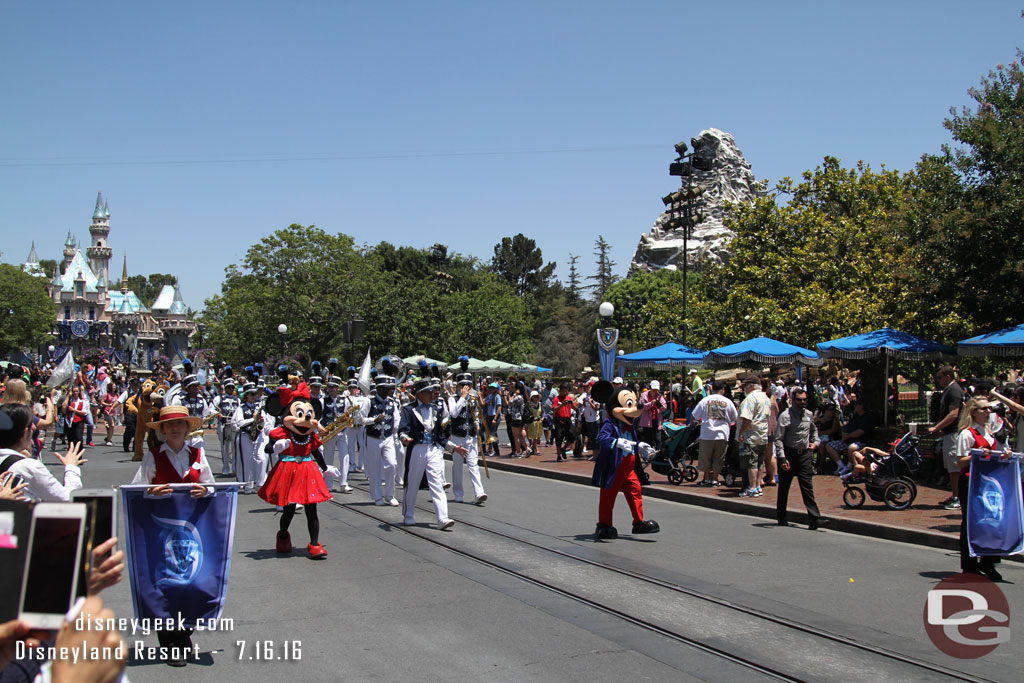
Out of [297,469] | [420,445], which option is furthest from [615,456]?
[297,469]

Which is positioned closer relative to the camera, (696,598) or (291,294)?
(696,598)

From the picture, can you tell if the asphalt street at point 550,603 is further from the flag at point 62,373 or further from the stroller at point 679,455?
the flag at point 62,373

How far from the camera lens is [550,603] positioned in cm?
721

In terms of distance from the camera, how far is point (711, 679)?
5.33m

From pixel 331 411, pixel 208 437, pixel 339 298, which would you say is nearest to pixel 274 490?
pixel 331 411

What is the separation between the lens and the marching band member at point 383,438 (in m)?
12.8

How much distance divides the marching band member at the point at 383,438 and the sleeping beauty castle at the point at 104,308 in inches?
4297

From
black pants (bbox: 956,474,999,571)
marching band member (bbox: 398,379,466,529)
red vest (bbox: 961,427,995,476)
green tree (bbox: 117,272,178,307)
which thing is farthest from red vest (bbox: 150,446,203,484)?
green tree (bbox: 117,272,178,307)

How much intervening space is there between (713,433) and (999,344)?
4.94 meters

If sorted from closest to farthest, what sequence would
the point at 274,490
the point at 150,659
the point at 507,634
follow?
the point at 150,659
the point at 507,634
the point at 274,490

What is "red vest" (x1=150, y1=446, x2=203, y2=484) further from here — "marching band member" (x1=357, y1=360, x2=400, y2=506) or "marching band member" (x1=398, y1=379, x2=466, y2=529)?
"marching band member" (x1=357, y1=360, x2=400, y2=506)

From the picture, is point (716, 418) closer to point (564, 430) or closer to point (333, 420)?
point (333, 420)

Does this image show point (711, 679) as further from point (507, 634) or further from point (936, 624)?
point (936, 624)

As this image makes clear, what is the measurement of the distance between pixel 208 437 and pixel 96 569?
1120 inches
